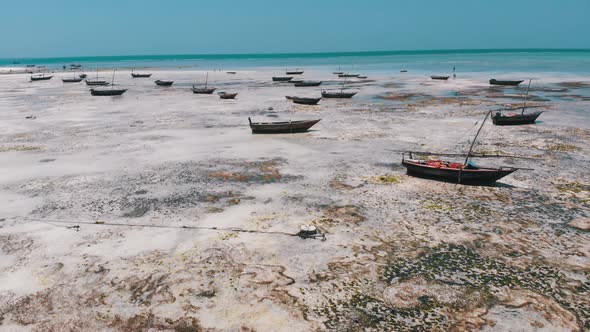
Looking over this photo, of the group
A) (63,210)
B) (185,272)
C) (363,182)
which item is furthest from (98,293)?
(363,182)

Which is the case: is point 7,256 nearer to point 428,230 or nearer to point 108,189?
point 108,189

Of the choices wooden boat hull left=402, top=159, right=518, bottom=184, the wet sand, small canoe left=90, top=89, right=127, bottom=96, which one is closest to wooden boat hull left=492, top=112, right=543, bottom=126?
the wet sand

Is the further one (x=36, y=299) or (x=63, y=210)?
(x=63, y=210)

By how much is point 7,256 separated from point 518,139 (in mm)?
29538

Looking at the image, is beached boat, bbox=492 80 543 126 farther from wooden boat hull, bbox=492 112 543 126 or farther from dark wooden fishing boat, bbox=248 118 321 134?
dark wooden fishing boat, bbox=248 118 321 134

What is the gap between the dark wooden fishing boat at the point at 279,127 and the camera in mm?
30594

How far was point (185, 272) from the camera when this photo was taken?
39.7 ft

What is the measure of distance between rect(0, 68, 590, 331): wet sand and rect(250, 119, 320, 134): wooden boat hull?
1137mm

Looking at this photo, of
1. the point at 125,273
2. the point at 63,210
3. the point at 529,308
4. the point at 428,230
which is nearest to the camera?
the point at 529,308

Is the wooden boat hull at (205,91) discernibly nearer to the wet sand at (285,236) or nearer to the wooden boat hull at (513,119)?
the wet sand at (285,236)

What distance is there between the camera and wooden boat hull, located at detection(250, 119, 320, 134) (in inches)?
1204

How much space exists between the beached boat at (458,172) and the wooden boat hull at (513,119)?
1562 cm

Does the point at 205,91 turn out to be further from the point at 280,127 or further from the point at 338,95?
the point at 280,127

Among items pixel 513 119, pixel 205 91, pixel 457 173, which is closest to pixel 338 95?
pixel 205 91
